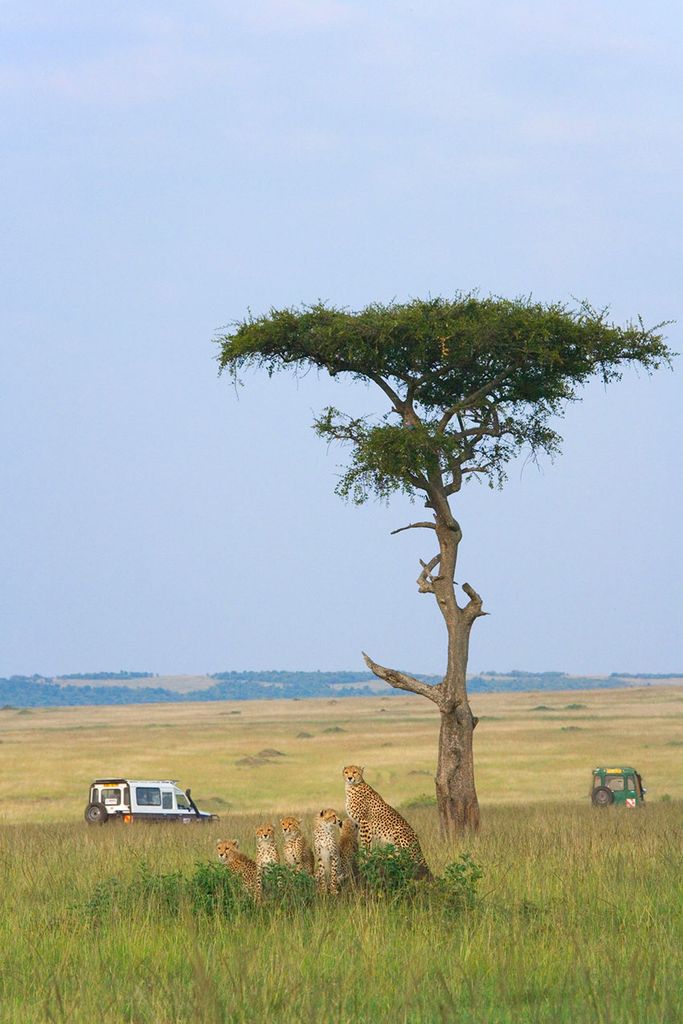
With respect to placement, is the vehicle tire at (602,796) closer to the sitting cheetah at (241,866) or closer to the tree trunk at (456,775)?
the tree trunk at (456,775)

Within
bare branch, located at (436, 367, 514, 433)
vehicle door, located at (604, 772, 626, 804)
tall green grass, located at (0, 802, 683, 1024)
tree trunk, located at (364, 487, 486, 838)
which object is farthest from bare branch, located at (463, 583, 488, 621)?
vehicle door, located at (604, 772, 626, 804)

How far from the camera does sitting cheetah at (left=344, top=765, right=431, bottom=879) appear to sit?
15242mm

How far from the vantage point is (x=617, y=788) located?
1570 inches

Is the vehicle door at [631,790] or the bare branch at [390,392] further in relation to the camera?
the vehicle door at [631,790]

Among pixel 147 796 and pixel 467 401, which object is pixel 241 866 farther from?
pixel 147 796

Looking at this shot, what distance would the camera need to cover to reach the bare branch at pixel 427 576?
2755cm

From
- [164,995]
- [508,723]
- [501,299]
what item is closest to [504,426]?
[501,299]

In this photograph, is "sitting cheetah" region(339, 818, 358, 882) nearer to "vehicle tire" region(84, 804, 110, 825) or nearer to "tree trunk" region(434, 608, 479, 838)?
"tree trunk" region(434, 608, 479, 838)

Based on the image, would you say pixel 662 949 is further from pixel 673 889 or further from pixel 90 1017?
pixel 90 1017

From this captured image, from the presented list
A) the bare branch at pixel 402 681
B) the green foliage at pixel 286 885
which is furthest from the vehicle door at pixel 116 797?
the green foliage at pixel 286 885

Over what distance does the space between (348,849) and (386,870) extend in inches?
21.3

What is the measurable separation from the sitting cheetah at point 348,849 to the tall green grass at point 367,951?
0.42 m

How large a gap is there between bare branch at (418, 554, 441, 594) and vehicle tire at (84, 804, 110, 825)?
11.8 metres

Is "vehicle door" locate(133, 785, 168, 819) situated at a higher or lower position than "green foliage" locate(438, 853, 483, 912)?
lower
